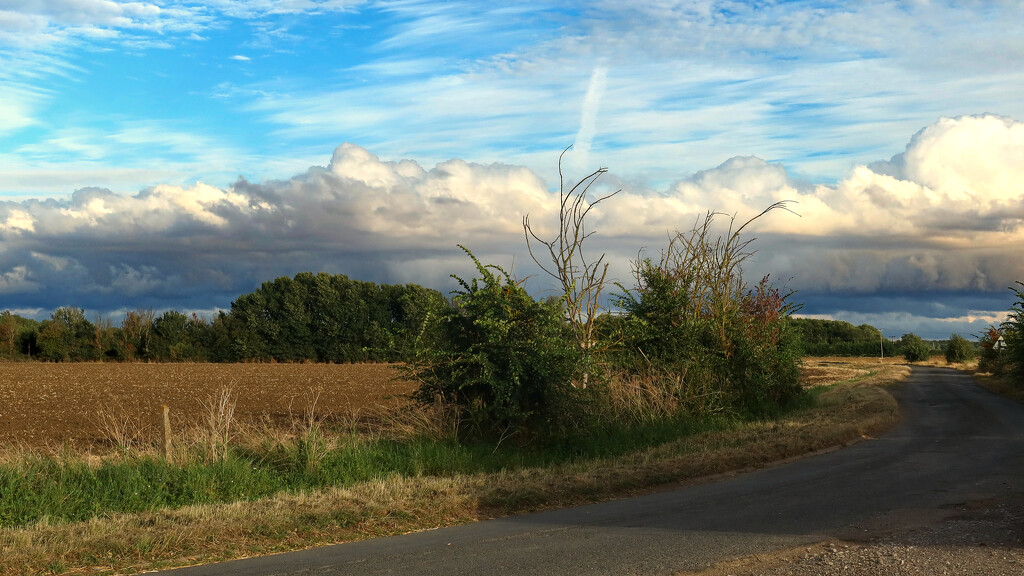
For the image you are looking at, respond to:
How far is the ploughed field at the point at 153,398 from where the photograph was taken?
23266mm

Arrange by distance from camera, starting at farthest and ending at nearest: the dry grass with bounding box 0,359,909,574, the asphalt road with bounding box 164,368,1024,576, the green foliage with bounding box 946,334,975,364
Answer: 1. the green foliage with bounding box 946,334,975,364
2. the dry grass with bounding box 0,359,909,574
3. the asphalt road with bounding box 164,368,1024,576

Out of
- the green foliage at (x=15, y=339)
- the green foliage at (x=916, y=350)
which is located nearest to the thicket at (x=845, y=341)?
the green foliage at (x=916, y=350)

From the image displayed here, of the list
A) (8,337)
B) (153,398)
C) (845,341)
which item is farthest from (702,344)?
(845,341)

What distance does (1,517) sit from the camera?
33.4ft

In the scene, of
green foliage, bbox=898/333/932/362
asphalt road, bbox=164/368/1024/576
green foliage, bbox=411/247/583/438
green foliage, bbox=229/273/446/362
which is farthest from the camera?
green foliage, bbox=898/333/932/362

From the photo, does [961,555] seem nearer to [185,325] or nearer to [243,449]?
[243,449]

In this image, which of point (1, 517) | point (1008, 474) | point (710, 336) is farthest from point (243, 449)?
point (710, 336)

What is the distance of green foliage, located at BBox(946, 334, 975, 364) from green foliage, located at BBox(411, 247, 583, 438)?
98.4m

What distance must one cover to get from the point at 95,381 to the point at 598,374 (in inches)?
1414

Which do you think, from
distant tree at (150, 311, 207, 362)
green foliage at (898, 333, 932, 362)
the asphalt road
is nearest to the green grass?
the asphalt road

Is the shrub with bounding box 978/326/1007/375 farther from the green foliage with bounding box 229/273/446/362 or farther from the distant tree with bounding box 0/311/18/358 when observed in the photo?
the distant tree with bounding box 0/311/18/358

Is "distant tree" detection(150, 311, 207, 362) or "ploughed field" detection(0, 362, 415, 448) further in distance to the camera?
"distant tree" detection(150, 311, 207, 362)

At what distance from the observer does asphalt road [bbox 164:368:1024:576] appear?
7934 millimetres

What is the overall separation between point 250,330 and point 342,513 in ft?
260
